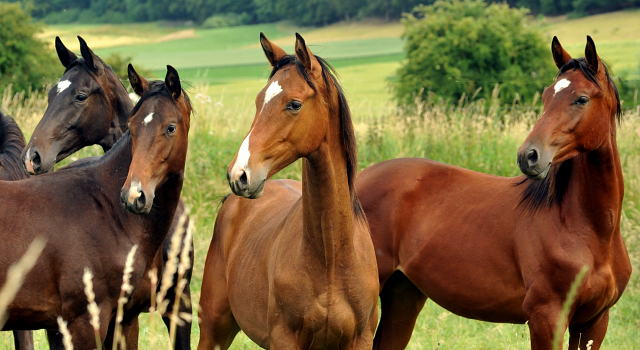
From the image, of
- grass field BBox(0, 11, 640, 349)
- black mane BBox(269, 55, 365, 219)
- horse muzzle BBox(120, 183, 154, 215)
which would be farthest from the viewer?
grass field BBox(0, 11, 640, 349)

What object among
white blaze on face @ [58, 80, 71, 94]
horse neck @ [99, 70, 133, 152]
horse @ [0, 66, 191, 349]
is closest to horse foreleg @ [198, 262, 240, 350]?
horse @ [0, 66, 191, 349]

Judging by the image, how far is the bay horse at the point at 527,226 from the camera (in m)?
3.76

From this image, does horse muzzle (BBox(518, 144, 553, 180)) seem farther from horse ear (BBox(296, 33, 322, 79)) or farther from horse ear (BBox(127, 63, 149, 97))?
horse ear (BBox(127, 63, 149, 97))

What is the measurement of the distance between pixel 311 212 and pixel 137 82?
1442mm

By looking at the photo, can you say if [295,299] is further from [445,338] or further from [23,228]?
[445,338]

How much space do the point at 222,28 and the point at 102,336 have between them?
3752cm

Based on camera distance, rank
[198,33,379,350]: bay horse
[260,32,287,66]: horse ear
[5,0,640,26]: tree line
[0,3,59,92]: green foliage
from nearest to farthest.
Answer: [198,33,379,350]: bay horse
[260,32,287,66]: horse ear
[0,3,59,92]: green foliage
[5,0,640,26]: tree line

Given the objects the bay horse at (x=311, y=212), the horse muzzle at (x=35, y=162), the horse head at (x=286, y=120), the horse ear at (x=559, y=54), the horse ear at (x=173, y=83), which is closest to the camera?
the horse head at (x=286, y=120)

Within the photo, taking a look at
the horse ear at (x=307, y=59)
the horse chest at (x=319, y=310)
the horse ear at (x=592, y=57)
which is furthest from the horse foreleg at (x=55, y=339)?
the horse ear at (x=592, y=57)

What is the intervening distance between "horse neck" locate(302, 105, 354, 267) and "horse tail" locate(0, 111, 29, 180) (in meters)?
2.61

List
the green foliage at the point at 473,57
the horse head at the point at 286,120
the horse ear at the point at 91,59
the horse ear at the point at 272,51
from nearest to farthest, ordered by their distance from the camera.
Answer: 1. the horse head at the point at 286,120
2. the horse ear at the point at 272,51
3. the horse ear at the point at 91,59
4. the green foliage at the point at 473,57

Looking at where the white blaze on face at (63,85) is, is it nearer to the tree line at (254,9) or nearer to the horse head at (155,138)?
the horse head at (155,138)

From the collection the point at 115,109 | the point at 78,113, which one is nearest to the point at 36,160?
the point at 78,113

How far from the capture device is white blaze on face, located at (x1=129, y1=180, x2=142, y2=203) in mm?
3359
